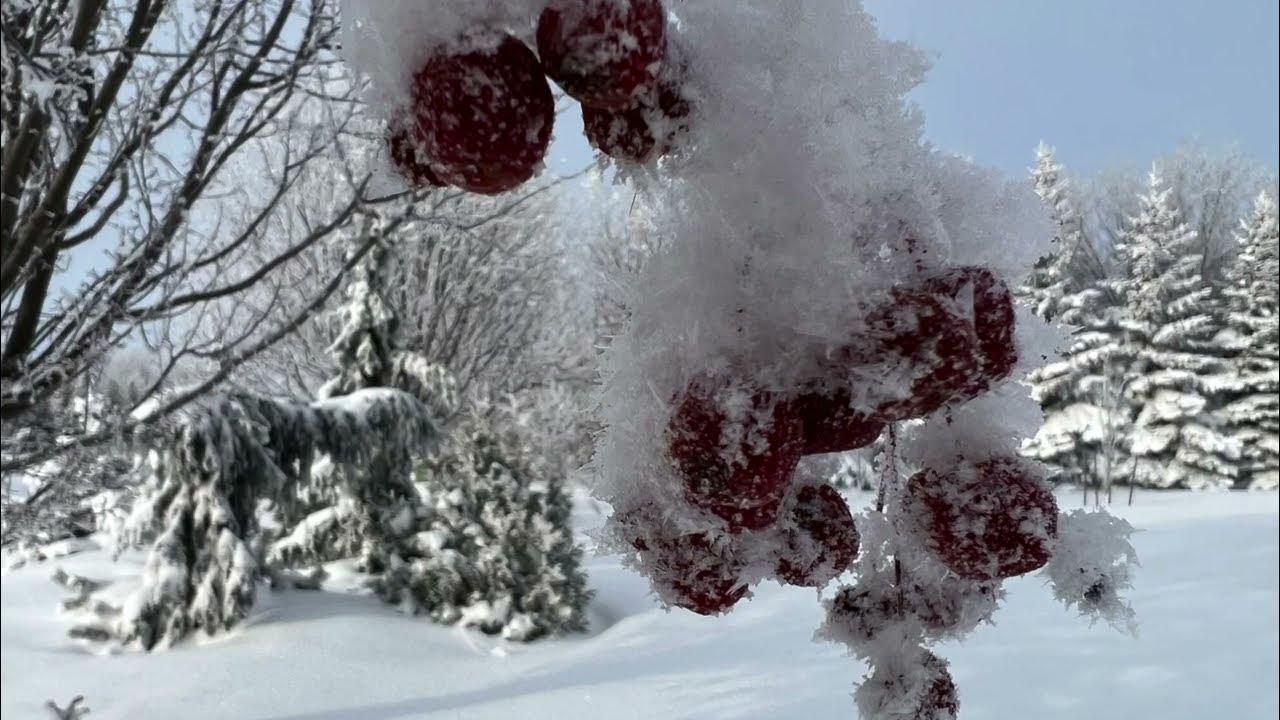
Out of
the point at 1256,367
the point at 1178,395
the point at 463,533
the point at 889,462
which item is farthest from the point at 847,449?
the point at 1256,367

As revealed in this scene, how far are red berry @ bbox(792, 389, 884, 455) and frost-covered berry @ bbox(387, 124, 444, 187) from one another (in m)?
0.28

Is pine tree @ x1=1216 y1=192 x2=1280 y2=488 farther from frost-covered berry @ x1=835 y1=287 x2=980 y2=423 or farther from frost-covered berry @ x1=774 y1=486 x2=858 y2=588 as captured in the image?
frost-covered berry @ x1=835 y1=287 x2=980 y2=423

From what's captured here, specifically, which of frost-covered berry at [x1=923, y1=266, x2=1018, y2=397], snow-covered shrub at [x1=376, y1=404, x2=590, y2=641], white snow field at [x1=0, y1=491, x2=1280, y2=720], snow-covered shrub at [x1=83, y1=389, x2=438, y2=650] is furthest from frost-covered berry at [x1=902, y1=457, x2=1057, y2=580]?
snow-covered shrub at [x1=376, y1=404, x2=590, y2=641]

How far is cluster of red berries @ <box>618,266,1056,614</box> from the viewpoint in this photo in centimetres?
49

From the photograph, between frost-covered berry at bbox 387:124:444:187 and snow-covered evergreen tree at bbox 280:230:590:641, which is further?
snow-covered evergreen tree at bbox 280:230:590:641

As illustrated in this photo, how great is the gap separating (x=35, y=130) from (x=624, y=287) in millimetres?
2706

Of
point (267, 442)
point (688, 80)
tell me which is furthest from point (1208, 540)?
point (688, 80)

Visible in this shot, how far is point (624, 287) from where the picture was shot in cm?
58

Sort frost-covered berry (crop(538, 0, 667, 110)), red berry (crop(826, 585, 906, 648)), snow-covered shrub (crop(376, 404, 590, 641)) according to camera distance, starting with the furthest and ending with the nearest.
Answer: snow-covered shrub (crop(376, 404, 590, 641)) < red berry (crop(826, 585, 906, 648)) < frost-covered berry (crop(538, 0, 667, 110))

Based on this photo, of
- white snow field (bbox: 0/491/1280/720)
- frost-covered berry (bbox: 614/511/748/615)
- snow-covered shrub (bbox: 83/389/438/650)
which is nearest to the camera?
frost-covered berry (bbox: 614/511/748/615)

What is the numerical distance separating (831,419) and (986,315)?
0.12 metres

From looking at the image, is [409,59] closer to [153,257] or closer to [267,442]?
[153,257]

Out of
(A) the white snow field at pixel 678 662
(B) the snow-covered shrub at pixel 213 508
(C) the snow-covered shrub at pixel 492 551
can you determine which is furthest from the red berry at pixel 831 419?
(C) the snow-covered shrub at pixel 492 551

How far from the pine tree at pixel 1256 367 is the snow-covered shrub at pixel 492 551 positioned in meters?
15.8
